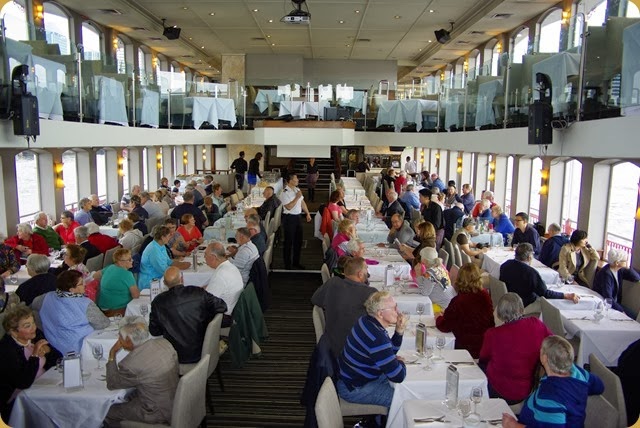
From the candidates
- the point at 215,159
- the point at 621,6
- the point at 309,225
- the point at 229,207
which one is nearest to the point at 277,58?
the point at 215,159

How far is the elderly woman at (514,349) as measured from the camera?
14.0 ft

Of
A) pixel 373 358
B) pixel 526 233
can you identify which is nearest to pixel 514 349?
pixel 373 358

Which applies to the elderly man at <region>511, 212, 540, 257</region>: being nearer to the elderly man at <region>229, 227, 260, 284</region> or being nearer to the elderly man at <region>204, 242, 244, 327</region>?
the elderly man at <region>229, 227, 260, 284</region>

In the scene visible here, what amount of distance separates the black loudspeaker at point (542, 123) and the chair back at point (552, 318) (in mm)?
2160

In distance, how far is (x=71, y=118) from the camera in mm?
8844

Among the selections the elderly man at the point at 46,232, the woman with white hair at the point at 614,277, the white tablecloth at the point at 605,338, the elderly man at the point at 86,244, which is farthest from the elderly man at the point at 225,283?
the elderly man at the point at 46,232

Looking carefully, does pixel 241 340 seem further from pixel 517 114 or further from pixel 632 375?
pixel 517 114

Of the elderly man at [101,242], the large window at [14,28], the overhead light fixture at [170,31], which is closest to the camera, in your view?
the large window at [14,28]

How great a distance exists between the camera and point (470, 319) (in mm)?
5148

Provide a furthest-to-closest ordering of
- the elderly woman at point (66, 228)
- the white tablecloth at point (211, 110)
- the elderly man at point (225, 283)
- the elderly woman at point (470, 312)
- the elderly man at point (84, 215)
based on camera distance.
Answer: the white tablecloth at point (211, 110)
the elderly man at point (84, 215)
the elderly woman at point (66, 228)
the elderly man at point (225, 283)
the elderly woman at point (470, 312)

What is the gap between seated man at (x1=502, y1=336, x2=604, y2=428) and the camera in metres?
3.40

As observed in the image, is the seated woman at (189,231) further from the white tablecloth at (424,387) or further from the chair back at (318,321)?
the white tablecloth at (424,387)

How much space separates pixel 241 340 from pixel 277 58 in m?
20.9

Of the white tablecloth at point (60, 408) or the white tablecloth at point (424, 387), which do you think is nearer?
the white tablecloth at point (60, 408)
